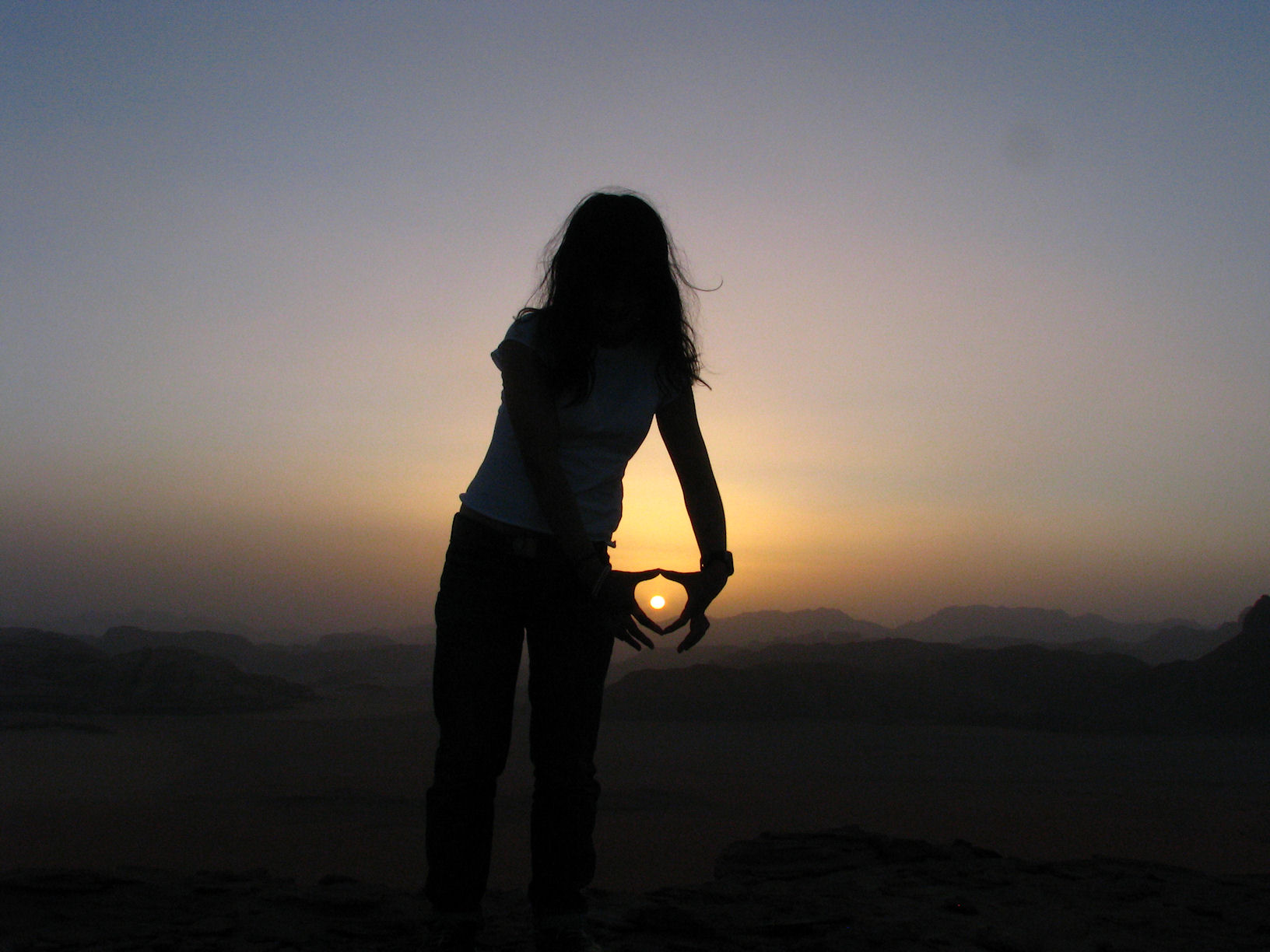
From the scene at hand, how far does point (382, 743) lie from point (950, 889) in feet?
23.7

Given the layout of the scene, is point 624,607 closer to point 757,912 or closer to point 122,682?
point 757,912

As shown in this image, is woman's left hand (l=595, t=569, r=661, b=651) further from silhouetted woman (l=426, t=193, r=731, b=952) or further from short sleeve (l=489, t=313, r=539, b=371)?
short sleeve (l=489, t=313, r=539, b=371)

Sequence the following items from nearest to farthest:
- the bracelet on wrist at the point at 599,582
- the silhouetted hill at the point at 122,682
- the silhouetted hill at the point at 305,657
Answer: the bracelet on wrist at the point at 599,582, the silhouetted hill at the point at 122,682, the silhouetted hill at the point at 305,657

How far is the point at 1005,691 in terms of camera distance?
13.9 m

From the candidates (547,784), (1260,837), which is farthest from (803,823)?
(547,784)

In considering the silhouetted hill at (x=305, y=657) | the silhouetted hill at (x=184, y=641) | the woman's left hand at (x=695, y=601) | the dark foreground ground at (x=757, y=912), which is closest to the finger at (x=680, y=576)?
the woman's left hand at (x=695, y=601)

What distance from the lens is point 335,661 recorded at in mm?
25500

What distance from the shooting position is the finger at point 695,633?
184 centimetres

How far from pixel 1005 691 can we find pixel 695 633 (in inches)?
541

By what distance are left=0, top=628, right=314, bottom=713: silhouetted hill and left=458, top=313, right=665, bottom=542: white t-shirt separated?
41.3 ft

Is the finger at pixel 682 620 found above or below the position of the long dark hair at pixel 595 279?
below

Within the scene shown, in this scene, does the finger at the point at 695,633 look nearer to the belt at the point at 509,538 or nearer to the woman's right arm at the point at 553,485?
the woman's right arm at the point at 553,485

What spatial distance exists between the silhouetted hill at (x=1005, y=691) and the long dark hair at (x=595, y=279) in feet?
37.3

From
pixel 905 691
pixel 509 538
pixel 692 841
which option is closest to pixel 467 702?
pixel 509 538
